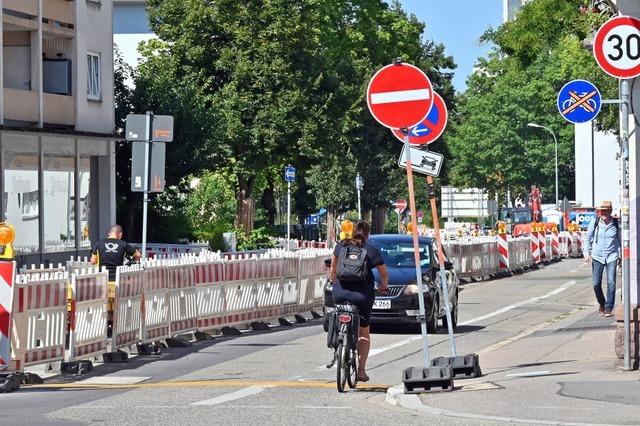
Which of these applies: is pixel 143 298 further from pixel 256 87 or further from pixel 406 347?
pixel 256 87

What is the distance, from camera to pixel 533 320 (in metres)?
26.7

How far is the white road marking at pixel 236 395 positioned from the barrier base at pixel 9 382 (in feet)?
7.81

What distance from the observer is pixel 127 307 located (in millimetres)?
20266

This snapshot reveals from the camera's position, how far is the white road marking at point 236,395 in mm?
14156

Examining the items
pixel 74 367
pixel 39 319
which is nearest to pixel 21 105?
pixel 74 367

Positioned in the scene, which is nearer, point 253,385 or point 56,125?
point 253,385

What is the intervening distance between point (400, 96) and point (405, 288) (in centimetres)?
878

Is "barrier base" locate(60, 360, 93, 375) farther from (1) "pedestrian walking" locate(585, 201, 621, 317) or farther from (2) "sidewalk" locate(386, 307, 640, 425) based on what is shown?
(1) "pedestrian walking" locate(585, 201, 621, 317)

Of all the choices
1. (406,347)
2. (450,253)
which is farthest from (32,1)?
(406,347)

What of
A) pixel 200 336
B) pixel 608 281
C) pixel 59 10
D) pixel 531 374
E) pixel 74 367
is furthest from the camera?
pixel 59 10

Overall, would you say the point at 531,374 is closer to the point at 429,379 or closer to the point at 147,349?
the point at 429,379

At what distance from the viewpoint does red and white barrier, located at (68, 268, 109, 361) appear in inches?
725

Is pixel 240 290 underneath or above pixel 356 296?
underneath

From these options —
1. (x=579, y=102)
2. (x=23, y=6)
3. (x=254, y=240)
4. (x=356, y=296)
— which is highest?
(x=23, y=6)
